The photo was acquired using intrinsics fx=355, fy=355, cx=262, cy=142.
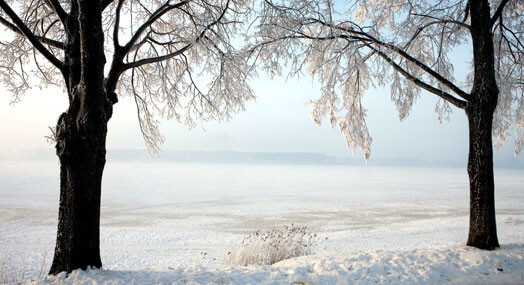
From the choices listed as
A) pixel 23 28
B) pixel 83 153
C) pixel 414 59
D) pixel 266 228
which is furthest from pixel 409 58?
pixel 266 228

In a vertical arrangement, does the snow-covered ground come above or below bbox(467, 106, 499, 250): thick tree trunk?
below

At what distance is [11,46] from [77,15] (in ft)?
9.66

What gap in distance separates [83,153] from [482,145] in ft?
23.0

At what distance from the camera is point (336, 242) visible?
10.7 metres

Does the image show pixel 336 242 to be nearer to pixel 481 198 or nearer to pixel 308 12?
pixel 481 198

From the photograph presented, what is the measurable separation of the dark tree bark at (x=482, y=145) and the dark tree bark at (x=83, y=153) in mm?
6687

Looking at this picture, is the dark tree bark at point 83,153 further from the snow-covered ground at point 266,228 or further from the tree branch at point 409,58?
the tree branch at point 409,58

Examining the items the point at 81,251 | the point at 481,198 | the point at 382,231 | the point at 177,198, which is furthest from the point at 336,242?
the point at 177,198

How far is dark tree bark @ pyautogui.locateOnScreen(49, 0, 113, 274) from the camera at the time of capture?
5.39m

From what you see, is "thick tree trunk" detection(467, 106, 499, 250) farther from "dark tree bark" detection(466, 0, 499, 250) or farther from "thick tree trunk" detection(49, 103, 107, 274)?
"thick tree trunk" detection(49, 103, 107, 274)

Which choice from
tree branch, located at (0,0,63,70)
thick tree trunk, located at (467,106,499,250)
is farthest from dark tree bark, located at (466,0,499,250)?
tree branch, located at (0,0,63,70)

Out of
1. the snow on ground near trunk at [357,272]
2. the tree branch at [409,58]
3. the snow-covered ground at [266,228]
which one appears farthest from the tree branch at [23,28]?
the tree branch at [409,58]

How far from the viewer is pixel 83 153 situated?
5426 millimetres

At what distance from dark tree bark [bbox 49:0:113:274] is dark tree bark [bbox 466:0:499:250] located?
669 cm
